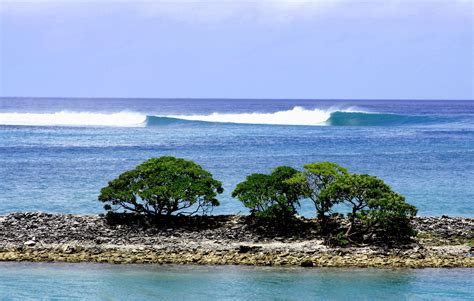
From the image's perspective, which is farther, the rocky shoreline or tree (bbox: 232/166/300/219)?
tree (bbox: 232/166/300/219)

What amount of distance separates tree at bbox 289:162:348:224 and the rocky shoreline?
0.69 meters

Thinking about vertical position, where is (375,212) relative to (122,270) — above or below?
above

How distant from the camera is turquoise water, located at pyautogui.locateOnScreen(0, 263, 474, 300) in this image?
14.2 m

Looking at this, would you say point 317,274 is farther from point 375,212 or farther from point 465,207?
point 465,207

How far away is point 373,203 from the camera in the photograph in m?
17.0

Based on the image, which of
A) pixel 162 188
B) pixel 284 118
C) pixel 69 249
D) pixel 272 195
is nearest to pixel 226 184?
pixel 162 188

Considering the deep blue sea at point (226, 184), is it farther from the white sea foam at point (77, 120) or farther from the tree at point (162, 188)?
the white sea foam at point (77, 120)

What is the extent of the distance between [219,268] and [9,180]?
15260 mm

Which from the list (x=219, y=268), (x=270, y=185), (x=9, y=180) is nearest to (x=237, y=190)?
(x=270, y=185)

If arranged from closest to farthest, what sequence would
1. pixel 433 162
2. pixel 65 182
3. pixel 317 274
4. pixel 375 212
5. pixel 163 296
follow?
1. pixel 163 296
2. pixel 317 274
3. pixel 375 212
4. pixel 65 182
5. pixel 433 162

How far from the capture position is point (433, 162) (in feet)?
117

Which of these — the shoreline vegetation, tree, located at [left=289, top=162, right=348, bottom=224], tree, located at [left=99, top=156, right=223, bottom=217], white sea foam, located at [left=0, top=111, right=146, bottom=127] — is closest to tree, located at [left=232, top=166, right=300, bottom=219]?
the shoreline vegetation

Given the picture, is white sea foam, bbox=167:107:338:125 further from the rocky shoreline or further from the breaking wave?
the rocky shoreline

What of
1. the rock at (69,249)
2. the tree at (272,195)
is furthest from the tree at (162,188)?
the rock at (69,249)
